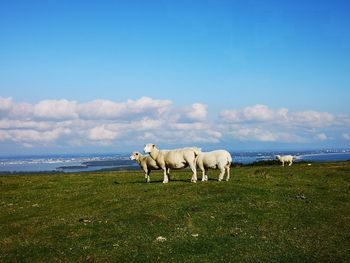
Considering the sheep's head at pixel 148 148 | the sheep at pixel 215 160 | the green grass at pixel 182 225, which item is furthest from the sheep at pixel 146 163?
the green grass at pixel 182 225

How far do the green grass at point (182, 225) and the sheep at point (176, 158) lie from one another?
2997 millimetres

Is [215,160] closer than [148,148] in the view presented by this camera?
Yes

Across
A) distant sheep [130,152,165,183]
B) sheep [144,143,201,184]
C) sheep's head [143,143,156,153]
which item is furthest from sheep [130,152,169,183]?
sheep's head [143,143,156,153]

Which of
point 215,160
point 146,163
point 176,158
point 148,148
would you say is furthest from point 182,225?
point 146,163

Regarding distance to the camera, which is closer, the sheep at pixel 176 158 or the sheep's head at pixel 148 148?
the sheep at pixel 176 158

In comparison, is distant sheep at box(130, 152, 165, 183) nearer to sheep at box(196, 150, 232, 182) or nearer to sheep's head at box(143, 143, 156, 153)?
sheep's head at box(143, 143, 156, 153)

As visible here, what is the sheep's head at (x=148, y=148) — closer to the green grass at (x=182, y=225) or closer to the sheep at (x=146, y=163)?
the sheep at (x=146, y=163)

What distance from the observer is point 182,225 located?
2033cm

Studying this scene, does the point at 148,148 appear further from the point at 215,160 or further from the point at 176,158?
the point at 215,160

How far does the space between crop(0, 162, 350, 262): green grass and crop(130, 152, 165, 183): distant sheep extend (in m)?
4.33

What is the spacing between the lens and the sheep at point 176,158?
1281 inches

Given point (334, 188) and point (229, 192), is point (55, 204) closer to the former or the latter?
point (229, 192)

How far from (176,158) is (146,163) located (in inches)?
162

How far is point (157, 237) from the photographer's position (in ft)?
61.4
